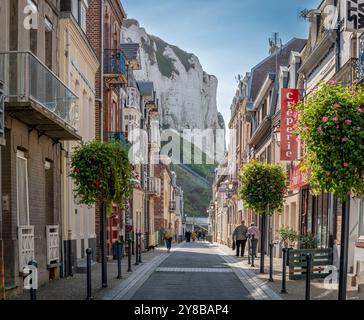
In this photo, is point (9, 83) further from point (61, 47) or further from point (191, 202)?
point (191, 202)

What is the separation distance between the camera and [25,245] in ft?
42.0

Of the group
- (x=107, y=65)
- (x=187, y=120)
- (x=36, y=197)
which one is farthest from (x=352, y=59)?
(x=187, y=120)

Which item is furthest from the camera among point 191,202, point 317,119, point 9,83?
point 191,202

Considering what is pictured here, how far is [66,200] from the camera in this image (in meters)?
17.4

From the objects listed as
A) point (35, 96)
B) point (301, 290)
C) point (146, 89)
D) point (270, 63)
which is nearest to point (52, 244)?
point (35, 96)

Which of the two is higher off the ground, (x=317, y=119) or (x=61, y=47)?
(x=61, y=47)

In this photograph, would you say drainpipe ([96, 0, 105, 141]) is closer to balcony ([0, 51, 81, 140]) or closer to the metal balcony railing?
balcony ([0, 51, 81, 140])

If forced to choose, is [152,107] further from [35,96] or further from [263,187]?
[35,96]

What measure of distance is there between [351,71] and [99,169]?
6.80 m

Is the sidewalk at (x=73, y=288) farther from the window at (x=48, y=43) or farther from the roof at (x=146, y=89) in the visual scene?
the roof at (x=146, y=89)

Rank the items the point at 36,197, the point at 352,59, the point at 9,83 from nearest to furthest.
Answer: the point at 9,83
the point at 36,197
the point at 352,59

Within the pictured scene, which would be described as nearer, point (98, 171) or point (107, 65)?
point (98, 171)

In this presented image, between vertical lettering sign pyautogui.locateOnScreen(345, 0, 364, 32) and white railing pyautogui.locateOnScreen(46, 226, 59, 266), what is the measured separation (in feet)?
27.3

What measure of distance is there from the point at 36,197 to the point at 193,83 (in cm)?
8589
